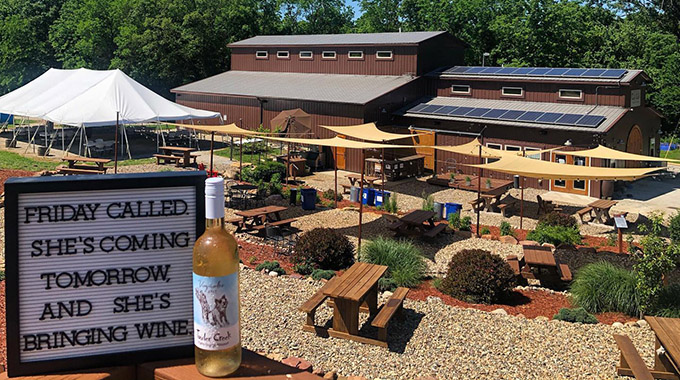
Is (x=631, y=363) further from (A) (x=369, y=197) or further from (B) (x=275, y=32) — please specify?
(B) (x=275, y=32)

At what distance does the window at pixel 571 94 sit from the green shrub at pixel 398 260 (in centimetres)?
1503

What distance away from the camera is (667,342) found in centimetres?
575

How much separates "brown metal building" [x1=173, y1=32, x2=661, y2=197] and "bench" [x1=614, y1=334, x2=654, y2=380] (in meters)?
15.6

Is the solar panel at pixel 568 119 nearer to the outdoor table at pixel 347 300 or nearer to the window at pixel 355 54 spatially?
the window at pixel 355 54

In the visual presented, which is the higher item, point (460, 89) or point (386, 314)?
point (460, 89)

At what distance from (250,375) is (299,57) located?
3329cm

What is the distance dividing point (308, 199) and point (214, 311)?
15.3 metres

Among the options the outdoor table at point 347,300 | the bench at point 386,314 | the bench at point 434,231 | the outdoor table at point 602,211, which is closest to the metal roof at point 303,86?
the outdoor table at point 602,211

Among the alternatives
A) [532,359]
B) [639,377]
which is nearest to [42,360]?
[639,377]

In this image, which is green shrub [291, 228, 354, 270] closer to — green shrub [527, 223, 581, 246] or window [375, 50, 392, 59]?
green shrub [527, 223, 581, 246]

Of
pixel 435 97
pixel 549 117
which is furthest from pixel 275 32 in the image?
pixel 549 117

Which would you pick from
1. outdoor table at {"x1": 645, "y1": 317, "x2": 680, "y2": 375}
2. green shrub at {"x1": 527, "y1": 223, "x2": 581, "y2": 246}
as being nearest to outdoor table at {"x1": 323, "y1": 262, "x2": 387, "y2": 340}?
outdoor table at {"x1": 645, "y1": 317, "x2": 680, "y2": 375}

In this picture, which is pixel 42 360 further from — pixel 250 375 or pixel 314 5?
pixel 314 5

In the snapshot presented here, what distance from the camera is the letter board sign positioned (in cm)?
237
